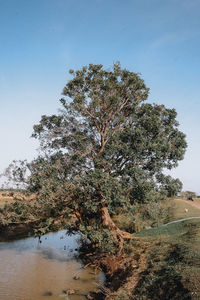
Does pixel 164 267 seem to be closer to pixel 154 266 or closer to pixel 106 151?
pixel 154 266

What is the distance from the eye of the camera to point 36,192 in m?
19.0

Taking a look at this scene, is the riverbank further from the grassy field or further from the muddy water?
the muddy water

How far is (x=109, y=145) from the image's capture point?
18.7 meters

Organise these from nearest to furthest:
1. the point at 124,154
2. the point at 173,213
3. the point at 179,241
Result: the point at 179,241
the point at 124,154
the point at 173,213

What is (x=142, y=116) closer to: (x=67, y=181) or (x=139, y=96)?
(x=139, y=96)

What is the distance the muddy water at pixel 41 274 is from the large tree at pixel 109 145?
3397 mm

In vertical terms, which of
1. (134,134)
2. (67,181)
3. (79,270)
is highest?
(134,134)

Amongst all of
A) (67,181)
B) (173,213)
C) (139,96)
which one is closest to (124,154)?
(67,181)

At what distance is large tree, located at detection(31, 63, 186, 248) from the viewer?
711 inches

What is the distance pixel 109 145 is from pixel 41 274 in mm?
11474

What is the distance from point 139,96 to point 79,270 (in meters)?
16.2

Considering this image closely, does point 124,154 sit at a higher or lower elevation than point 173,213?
higher

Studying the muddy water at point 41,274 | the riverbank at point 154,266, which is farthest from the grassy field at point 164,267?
the muddy water at point 41,274

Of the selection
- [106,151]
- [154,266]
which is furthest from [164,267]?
[106,151]
